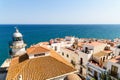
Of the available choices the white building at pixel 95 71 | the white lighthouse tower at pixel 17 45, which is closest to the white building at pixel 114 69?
the white building at pixel 95 71

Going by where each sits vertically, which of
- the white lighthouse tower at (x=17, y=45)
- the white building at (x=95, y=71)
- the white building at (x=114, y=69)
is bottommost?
the white building at (x=95, y=71)

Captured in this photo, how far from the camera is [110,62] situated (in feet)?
86.5

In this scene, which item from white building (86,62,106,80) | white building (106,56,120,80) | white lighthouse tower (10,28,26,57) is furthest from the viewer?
white lighthouse tower (10,28,26,57)

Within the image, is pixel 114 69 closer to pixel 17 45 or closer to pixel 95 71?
pixel 95 71

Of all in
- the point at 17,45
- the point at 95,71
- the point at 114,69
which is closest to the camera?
the point at 114,69

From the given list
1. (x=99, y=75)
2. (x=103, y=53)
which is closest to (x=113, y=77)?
(x=99, y=75)

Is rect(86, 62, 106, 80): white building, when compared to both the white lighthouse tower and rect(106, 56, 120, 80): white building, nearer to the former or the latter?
rect(106, 56, 120, 80): white building

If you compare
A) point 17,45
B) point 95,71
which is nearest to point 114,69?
point 95,71

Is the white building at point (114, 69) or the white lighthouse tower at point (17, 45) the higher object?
the white lighthouse tower at point (17, 45)

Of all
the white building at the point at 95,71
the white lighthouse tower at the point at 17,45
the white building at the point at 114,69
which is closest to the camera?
the white building at the point at 114,69

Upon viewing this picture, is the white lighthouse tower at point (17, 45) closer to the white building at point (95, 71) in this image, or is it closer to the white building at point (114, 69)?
the white building at point (95, 71)

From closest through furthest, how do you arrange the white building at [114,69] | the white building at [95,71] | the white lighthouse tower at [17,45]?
the white building at [114,69] → the white building at [95,71] → the white lighthouse tower at [17,45]

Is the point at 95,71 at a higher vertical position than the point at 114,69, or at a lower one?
lower

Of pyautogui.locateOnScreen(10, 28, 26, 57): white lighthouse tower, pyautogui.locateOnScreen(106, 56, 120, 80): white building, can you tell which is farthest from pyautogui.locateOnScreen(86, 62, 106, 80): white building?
pyautogui.locateOnScreen(10, 28, 26, 57): white lighthouse tower
